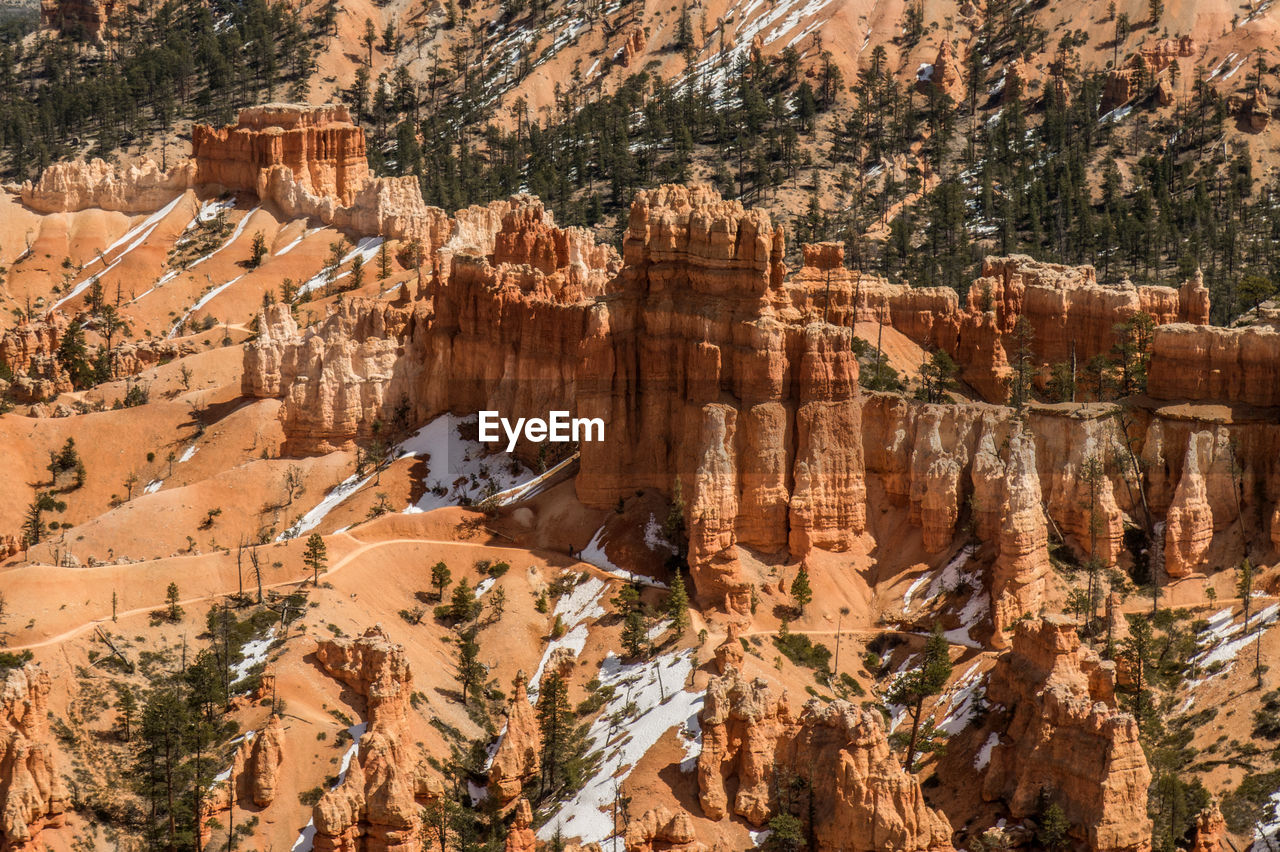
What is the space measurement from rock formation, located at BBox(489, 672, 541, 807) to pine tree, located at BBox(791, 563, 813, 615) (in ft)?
44.6

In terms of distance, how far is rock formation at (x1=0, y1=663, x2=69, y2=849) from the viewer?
2872 inches

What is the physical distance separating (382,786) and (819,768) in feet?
55.4

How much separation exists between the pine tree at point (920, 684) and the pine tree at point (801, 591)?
654 cm

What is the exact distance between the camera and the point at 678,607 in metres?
88.4

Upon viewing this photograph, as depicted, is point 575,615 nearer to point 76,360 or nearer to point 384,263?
point 384,263

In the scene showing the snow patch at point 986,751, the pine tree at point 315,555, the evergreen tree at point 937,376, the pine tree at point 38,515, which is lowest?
the snow patch at point 986,751

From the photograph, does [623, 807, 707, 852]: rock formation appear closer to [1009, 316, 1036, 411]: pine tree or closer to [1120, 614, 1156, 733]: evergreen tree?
[1120, 614, 1156, 733]: evergreen tree

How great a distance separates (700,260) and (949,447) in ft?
49.5

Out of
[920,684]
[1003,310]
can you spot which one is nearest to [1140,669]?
[920,684]

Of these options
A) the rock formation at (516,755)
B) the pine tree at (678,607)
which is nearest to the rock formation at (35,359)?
the pine tree at (678,607)

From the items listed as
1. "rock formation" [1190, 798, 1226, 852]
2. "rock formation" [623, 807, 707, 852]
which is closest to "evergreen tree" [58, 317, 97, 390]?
"rock formation" [623, 807, 707, 852]

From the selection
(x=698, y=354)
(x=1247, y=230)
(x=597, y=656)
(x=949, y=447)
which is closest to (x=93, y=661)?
(x=597, y=656)

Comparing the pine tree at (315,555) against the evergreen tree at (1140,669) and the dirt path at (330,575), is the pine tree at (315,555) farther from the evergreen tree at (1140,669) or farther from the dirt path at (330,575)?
the evergreen tree at (1140,669)

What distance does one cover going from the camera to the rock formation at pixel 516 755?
8125 cm
